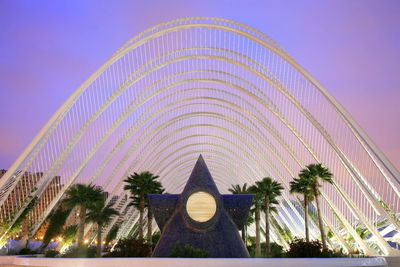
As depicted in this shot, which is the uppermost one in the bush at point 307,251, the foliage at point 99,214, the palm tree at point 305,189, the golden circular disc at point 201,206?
the palm tree at point 305,189

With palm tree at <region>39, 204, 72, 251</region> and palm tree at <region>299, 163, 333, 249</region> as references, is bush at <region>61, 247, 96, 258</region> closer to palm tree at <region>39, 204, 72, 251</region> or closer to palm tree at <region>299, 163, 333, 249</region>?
palm tree at <region>39, 204, 72, 251</region>

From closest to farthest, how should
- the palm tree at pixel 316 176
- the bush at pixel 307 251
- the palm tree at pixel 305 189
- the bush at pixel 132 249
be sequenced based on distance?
the bush at pixel 307 251 < the bush at pixel 132 249 < the palm tree at pixel 316 176 < the palm tree at pixel 305 189

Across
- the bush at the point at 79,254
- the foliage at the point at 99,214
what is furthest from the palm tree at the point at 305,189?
the bush at the point at 79,254

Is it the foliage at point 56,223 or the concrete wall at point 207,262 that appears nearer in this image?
the concrete wall at point 207,262

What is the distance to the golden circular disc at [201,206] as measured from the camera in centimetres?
3456

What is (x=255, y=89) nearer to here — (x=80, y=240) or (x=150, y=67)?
(x=150, y=67)

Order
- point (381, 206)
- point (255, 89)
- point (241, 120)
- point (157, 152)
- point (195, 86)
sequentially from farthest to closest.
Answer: point (157, 152) < point (241, 120) < point (195, 86) < point (255, 89) < point (381, 206)

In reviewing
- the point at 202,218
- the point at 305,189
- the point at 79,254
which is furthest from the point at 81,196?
the point at 305,189

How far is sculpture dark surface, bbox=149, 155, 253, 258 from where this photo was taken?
33.4m

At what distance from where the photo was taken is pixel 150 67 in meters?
48.5

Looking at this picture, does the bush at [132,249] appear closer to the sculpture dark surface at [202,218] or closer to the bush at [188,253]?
the sculpture dark surface at [202,218]

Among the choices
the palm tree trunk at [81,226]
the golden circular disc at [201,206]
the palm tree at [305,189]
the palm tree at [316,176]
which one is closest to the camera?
the golden circular disc at [201,206]

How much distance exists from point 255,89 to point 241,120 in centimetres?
1379

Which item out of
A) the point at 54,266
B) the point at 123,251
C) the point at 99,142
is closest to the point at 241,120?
the point at 99,142
